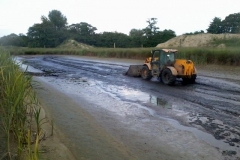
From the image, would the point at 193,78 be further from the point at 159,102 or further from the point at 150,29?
the point at 150,29

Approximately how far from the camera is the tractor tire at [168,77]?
43.3ft

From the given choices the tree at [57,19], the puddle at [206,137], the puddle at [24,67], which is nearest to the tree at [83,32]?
the tree at [57,19]

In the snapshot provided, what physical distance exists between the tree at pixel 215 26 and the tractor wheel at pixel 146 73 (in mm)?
49968

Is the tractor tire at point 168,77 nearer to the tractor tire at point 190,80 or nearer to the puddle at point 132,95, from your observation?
the tractor tire at point 190,80

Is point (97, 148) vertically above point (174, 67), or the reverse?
point (174, 67)

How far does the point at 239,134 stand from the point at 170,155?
80.8 inches

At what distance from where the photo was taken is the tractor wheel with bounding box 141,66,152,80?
15.0 meters

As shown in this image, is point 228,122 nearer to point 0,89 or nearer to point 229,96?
point 229,96

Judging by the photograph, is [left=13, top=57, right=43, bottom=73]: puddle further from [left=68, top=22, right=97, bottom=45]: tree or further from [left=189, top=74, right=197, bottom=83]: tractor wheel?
[left=68, top=22, right=97, bottom=45]: tree

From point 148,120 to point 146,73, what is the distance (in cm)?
795

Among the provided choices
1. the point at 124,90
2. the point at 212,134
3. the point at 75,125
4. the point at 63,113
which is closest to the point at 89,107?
the point at 63,113

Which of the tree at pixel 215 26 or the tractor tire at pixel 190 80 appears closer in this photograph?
the tractor tire at pixel 190 80

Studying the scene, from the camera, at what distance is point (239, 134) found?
20.2ft

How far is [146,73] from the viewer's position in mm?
15211
